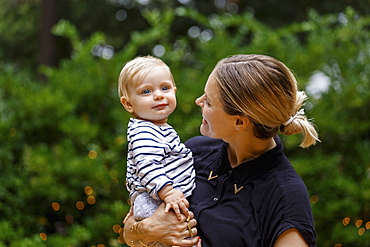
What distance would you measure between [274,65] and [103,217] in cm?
251

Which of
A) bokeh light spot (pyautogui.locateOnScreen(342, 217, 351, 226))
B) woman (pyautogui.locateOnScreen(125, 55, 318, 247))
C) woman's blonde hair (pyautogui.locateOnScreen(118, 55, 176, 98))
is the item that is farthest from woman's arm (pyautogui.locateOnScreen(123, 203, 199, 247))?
bokeh light spot (pyautogui.locateOnScreen(342, 217, 351, 226))

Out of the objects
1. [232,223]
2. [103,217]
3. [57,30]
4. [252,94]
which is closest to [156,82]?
[252,94]

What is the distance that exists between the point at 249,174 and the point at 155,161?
35 centimetres

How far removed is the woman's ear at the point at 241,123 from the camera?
1.86m

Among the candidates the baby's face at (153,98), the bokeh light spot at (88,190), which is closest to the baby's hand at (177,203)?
the baby's face at (153,98)

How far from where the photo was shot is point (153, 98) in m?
2.00

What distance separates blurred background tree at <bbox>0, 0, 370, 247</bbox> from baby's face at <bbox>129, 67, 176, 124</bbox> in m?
1.97

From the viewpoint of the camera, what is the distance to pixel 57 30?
473cm

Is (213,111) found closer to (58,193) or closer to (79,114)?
(58,193)

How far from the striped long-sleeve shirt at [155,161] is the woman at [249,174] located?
9cm

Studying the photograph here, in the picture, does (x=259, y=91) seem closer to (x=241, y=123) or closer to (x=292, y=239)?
(x=241, y=123)

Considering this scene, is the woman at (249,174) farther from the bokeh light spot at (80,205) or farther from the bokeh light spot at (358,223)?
the bokeh light spot at (358,223)

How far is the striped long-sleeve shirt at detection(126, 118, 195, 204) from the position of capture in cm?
190

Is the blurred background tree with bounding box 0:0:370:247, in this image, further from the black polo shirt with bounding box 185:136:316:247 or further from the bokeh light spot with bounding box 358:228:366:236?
the black polo shirt with bounding box 185:136:316:247
